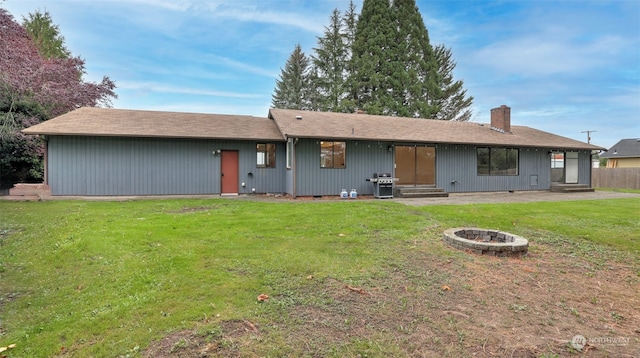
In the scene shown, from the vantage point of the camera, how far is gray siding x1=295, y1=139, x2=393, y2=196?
12.6m

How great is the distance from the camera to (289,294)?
3.41 meters

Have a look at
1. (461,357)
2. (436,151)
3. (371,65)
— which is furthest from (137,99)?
(461,357)

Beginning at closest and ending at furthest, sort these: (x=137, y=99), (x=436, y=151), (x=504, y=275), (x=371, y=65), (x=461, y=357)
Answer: (x=461, y=357)
(x=504, y=275)
(x=436, y=151)
(x=137, y=99)
(x=371, y=65)

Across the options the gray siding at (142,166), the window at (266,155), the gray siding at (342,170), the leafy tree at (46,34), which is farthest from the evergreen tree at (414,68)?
the leafy tree at (46,34)

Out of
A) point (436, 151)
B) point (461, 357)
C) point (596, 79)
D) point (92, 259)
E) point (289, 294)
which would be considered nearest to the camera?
point (461, 357)

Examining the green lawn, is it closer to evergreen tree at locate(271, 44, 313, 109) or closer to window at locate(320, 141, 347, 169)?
window at locate(320, 141, 347, 169)

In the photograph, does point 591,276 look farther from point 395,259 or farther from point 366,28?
point 366,28

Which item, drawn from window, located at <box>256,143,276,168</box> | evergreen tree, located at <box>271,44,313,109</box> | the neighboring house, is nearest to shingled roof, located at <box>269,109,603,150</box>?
window, located at <box>256,143,276,168</box>

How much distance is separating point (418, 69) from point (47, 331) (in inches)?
1191

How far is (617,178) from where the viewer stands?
70.8 ft

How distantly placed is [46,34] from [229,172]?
26028 millimetres

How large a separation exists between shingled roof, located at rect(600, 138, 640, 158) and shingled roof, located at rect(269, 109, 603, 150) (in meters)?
20.6

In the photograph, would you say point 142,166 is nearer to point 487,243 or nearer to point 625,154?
point 487,243

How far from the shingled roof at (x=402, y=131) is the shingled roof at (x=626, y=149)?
20615 mm
